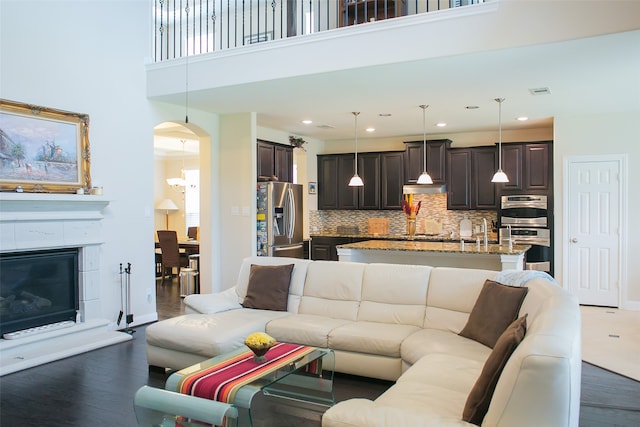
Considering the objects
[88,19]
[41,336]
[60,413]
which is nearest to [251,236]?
[41,336]

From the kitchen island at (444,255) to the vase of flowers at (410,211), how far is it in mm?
2551

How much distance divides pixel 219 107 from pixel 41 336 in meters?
3.52

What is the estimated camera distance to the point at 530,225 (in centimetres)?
760

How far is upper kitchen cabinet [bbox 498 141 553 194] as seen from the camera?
Result: 25.5 feet

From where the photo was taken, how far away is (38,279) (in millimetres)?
5117

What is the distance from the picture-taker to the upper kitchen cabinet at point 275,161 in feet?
25.1

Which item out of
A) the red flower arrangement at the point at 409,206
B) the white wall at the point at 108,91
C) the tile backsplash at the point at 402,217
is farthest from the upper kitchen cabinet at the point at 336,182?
the white wall at the point at 108,91

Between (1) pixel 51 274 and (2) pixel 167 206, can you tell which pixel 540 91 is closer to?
(1) pixel 51 274

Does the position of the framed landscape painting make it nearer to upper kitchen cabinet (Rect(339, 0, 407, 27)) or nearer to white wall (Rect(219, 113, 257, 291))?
white wall (Rect(219, 113, 257, 291))

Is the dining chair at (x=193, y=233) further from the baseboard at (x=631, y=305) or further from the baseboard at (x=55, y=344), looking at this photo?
the baseboard at (x=631, y=305)

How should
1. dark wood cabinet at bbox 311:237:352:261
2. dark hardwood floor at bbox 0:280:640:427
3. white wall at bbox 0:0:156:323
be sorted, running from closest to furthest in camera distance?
1. dark hardwood floor at bbox 0:280:640:427
2. white wall at bbox 0:0:156:323
3. dark wood cabinet at bbox 311:237:352:261

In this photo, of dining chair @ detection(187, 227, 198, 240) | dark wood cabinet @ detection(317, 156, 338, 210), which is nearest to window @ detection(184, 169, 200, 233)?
dining chair @ detection(187, 227, 198, 240)

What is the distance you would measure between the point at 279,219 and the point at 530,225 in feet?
12.6

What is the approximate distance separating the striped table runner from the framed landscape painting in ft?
10.2
